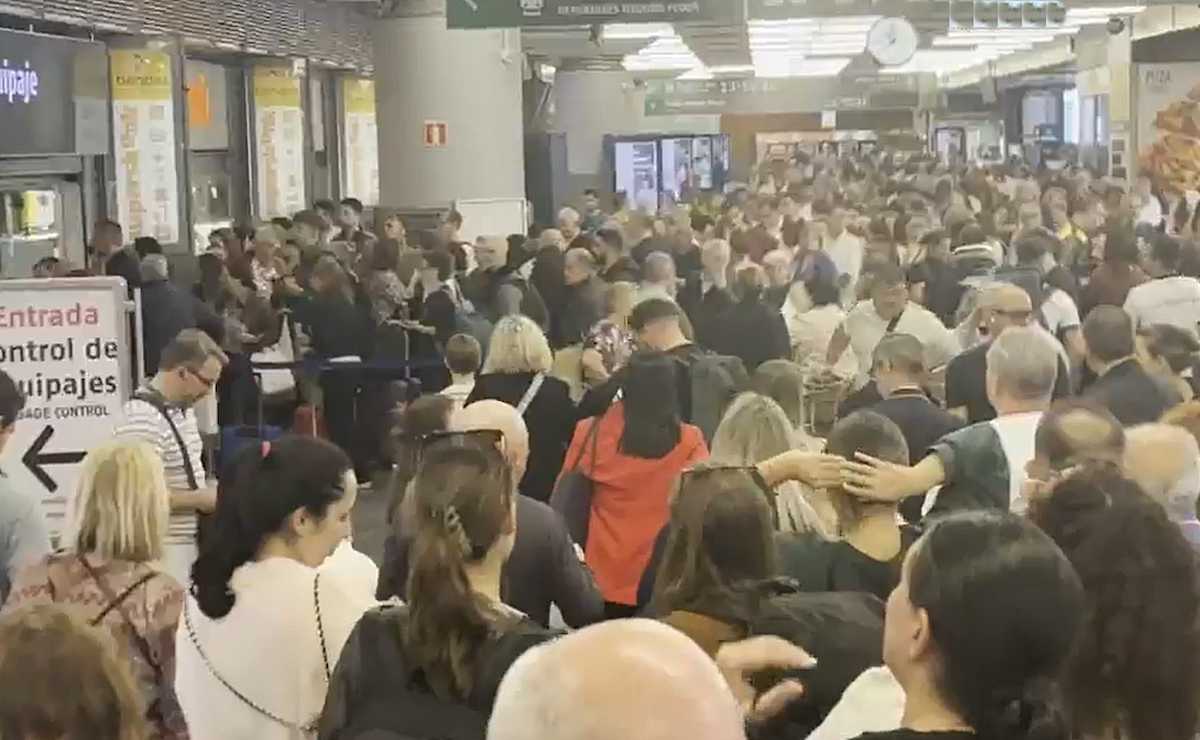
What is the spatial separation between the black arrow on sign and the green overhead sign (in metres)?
7.75

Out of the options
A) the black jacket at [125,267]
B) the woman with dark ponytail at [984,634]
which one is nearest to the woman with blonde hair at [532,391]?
the black jacket at [125,267]

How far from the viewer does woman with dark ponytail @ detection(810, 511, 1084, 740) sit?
2549 mm

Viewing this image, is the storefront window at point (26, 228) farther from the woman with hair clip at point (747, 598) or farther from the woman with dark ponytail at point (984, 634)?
the woman with dark ponytail at point (984, 634)

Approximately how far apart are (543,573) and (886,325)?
14.5 ft

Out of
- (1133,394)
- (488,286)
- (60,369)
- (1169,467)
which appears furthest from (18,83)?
(1169,467)

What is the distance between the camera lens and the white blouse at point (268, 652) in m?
3.78

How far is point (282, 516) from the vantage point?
12.8 feet

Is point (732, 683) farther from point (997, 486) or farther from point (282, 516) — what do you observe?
point (997, 486)

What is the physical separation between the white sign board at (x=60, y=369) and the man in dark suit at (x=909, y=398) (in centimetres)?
256

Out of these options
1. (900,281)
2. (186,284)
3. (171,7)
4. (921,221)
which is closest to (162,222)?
(186,284)

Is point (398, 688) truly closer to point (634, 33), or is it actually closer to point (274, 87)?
point (274, 87)

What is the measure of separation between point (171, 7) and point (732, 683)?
12.3m

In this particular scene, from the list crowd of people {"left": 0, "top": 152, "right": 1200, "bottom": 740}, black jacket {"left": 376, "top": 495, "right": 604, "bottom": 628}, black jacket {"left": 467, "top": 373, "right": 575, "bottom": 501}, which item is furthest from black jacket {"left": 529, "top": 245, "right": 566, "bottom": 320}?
black jacket {"left": 376, "top": 495, "right": 604, "bottom": 628}

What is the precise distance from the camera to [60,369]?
637 cm
